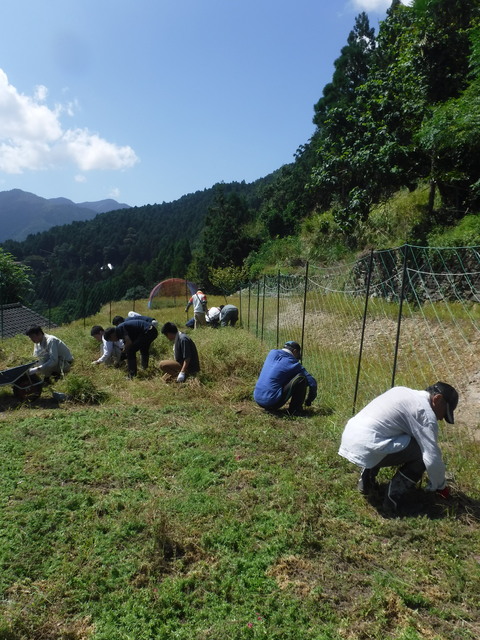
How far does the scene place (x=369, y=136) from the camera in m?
12.4

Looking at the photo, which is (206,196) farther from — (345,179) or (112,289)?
(345,179)

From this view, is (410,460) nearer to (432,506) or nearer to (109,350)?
(432,506)

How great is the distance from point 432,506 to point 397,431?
0.57 metres

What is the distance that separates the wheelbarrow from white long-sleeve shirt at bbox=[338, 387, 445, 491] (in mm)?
4134

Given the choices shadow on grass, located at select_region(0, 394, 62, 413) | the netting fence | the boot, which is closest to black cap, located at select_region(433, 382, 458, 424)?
the boot

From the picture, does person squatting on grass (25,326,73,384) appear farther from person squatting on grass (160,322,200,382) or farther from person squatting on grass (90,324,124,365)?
person squatting on grass (160,322,200,382)

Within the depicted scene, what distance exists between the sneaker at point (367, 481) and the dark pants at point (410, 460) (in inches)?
5.9

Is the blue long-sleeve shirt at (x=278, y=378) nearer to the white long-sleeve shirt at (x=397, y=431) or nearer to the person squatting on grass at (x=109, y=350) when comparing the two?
the white long-sleeve shirt at (x=397, y=431)

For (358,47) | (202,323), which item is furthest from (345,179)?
(358,47)

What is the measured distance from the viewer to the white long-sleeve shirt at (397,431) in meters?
2.83

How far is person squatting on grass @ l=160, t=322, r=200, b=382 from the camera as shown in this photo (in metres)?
6.37

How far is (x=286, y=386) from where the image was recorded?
496 centimetres

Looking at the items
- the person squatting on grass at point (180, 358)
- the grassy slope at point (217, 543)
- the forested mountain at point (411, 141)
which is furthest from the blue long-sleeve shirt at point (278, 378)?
the forested mountain at point (411, 141)

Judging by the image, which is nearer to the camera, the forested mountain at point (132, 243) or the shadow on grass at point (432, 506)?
the shadow on grass at point (432, 506)
